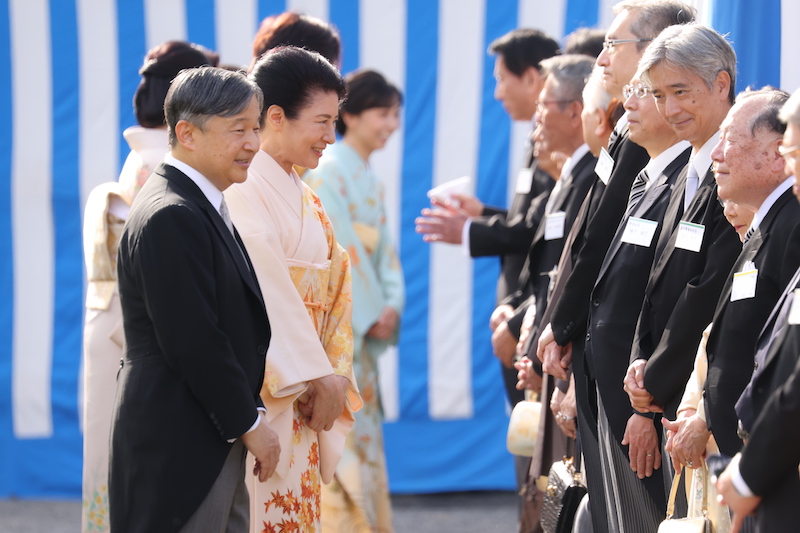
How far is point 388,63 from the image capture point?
518cm

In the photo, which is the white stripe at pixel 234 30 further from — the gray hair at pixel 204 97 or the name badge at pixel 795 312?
the name badge at pixel 795 312

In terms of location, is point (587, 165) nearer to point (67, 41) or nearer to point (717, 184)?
point (717, 184)

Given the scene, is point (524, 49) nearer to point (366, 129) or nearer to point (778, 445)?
point (366, 129)

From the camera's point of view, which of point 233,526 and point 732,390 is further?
point 233,526

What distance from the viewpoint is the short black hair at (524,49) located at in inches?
172

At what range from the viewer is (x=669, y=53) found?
250cm

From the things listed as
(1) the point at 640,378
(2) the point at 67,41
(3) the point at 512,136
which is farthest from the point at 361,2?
(1) the point at 640,378

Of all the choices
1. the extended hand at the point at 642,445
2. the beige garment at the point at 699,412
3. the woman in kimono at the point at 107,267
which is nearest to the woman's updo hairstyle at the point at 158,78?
the woman in kimono at the point at 107,267

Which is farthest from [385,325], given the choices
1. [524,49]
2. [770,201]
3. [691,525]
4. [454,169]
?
[770,201]

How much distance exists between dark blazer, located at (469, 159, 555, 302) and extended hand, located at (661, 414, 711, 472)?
1.70 meters

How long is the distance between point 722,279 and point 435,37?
3081 mm

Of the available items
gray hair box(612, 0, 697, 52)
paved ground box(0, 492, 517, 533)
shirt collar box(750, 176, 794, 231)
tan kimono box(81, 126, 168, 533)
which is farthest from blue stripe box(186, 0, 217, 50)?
shirt collar box(750, 176, 794, 231)

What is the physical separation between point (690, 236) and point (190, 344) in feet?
3.90

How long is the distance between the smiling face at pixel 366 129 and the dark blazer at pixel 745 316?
99.6 inches
